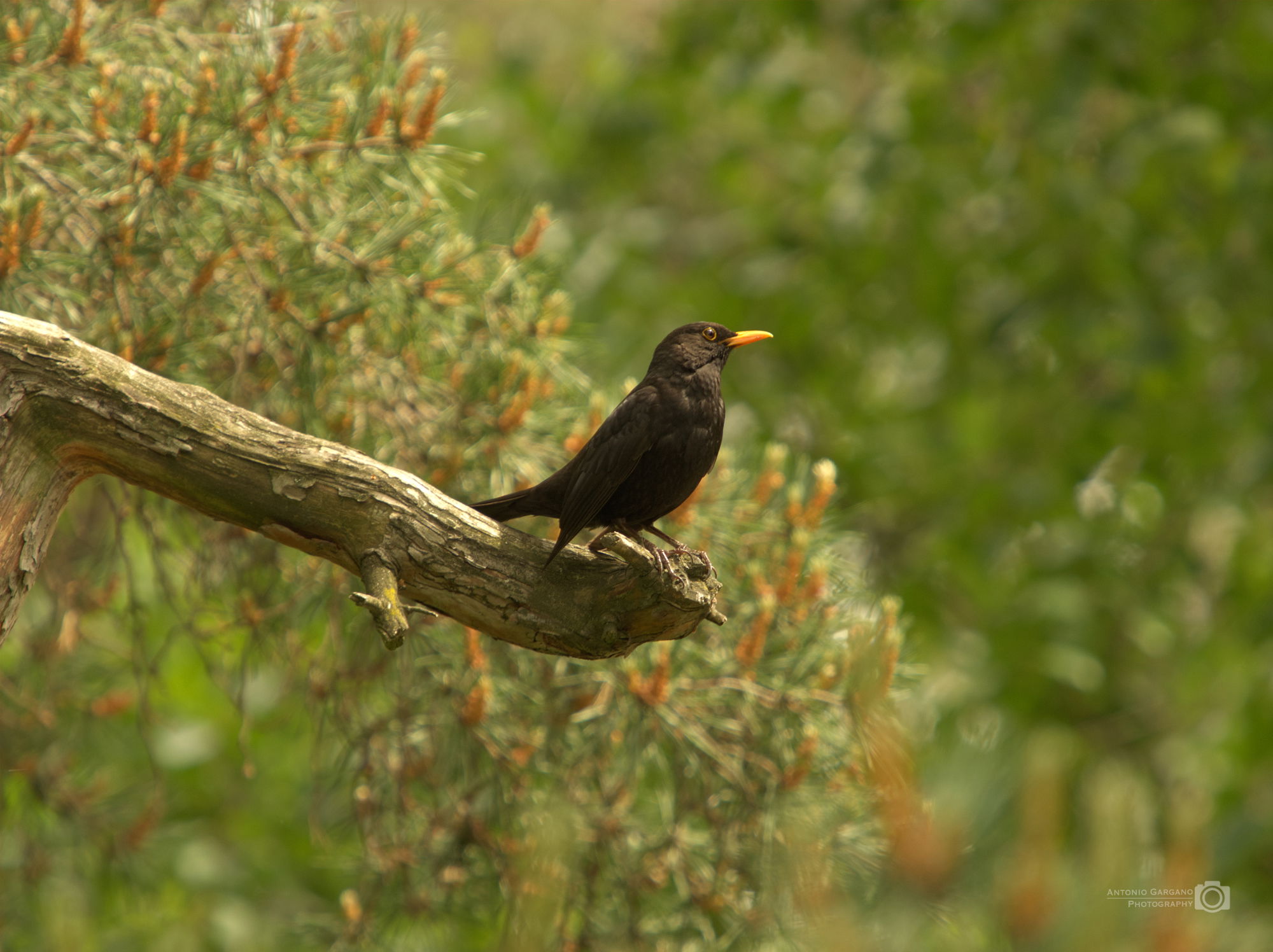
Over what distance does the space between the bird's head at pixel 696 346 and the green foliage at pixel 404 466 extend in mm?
262

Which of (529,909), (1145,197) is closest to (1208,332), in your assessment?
(1145,197)

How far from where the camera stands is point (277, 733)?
6.12 meters

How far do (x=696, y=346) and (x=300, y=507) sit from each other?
1.39 meters

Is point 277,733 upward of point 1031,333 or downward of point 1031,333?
downward

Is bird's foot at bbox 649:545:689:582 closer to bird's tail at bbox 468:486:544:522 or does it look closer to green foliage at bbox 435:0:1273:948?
bird's tail at bbox 468:486:544:522

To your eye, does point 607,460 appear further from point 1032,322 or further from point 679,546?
point 1032,322

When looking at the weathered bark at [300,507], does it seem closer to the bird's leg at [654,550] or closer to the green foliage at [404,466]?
the bird's leg at [654,550]

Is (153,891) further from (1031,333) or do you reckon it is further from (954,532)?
(1031,333)

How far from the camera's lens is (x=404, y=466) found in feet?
11.5

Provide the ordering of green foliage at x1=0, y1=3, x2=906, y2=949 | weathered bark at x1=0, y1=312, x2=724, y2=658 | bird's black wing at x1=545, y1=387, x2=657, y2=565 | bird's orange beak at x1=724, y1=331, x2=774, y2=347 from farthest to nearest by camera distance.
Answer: bird's orange beak at x1=724, y1=331, x2=774, y2=347 < green foliage at x1=0, y1=3, x2=906, y2=949 < bird's black wing at x1=545, y1=387, x2=657, y2=565 < weathered bark at x1=0, y1=312, x2=724, y2=658

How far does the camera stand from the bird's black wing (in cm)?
296

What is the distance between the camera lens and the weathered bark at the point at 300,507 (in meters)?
2.39

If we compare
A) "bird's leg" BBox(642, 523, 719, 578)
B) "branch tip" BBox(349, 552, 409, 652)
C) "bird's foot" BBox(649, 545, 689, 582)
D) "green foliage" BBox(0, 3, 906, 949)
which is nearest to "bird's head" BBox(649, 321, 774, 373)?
"green foliage" BBox(0, 3, 906, 949)

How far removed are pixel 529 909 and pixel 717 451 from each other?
7.08 ft
